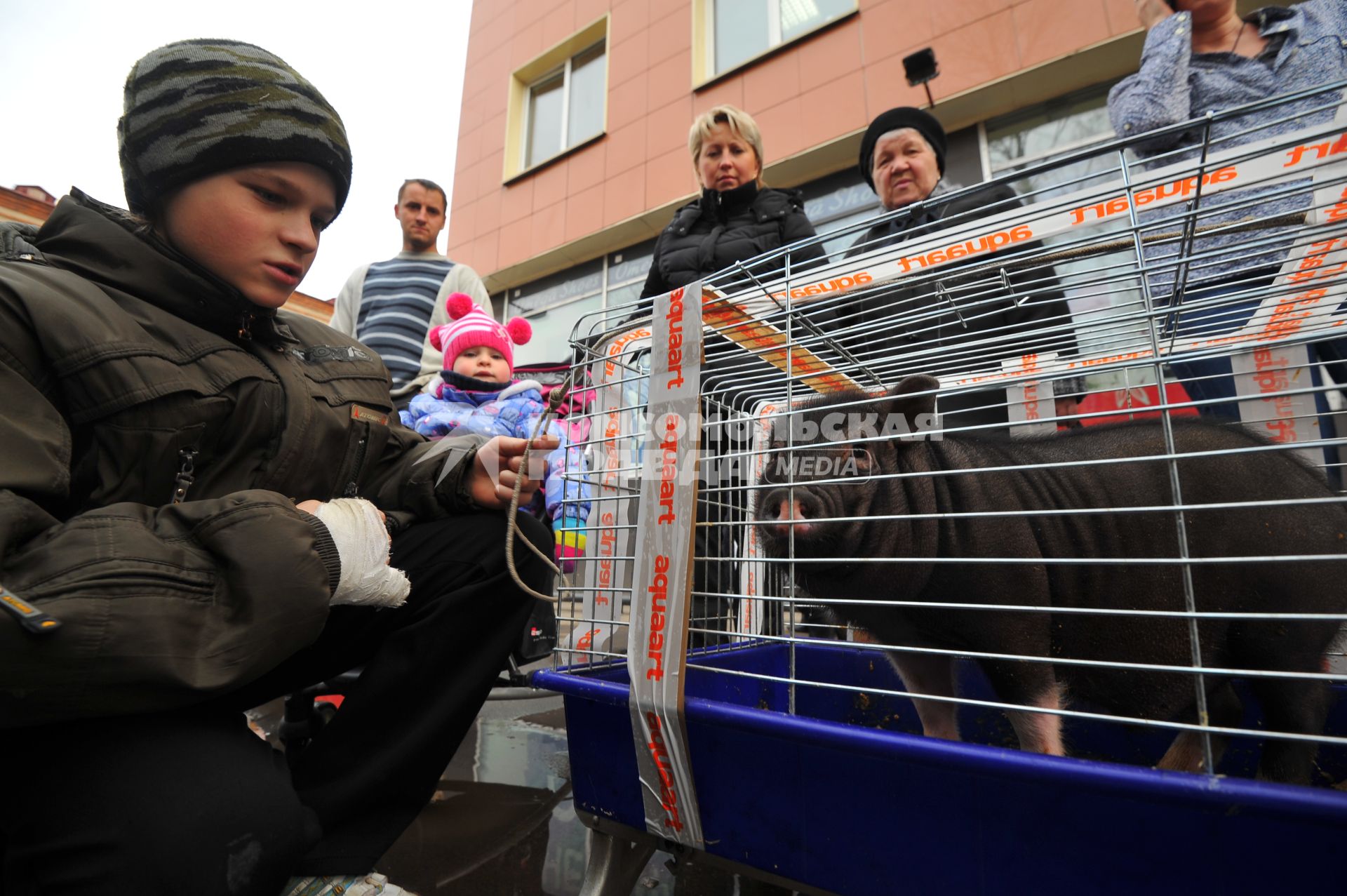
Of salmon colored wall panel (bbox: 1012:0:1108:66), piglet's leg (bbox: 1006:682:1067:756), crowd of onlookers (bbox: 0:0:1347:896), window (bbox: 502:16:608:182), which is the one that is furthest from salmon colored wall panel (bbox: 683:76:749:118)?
piglet's leg (bbox: 1006:682:1067:756)

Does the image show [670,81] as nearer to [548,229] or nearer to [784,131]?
[784,131]

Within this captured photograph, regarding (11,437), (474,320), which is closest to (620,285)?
(474,320)

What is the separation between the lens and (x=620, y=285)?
766 cm

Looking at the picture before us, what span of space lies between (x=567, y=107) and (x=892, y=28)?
4624 mm

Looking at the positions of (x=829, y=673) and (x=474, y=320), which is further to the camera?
(x=474, y=320)

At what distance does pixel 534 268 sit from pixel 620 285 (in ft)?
4.93

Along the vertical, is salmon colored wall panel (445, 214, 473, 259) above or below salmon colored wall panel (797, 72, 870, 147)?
above

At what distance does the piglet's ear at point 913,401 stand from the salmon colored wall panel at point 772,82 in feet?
18.6

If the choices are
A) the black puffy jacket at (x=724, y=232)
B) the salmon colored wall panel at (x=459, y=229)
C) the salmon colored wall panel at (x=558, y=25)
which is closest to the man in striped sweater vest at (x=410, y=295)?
the black puffy jacket at (x=724, y=232)

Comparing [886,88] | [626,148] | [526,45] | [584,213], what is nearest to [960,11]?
[886,88]

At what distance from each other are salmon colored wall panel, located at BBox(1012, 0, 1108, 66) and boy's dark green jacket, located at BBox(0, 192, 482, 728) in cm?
562

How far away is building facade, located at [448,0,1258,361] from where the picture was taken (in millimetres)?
5012

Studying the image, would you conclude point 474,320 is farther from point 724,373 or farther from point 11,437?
point 11,437

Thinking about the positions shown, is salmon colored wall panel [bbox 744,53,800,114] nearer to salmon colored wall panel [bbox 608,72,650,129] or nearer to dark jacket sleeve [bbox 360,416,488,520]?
salmon colored wall panel [bbox 608,72,650,129]
